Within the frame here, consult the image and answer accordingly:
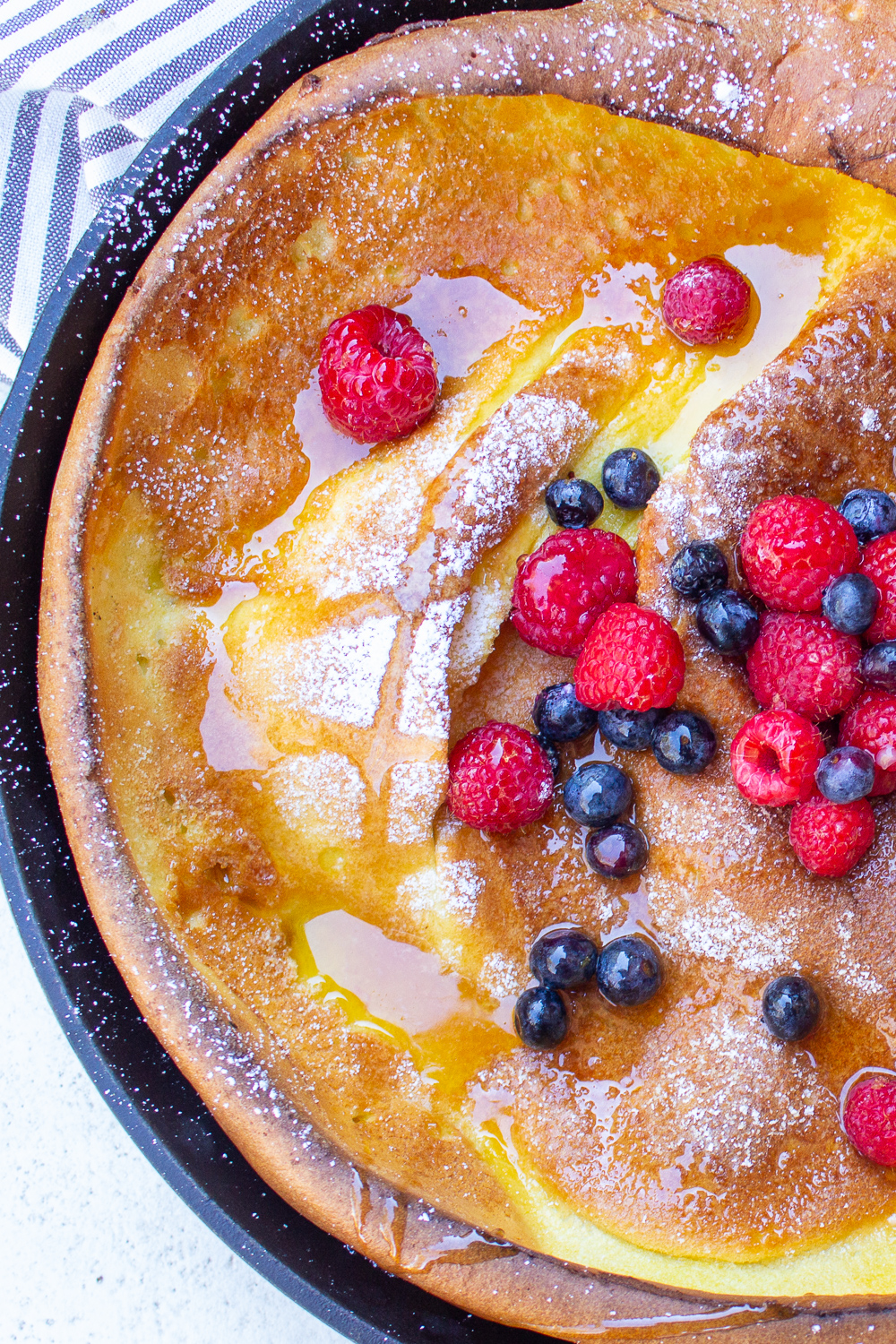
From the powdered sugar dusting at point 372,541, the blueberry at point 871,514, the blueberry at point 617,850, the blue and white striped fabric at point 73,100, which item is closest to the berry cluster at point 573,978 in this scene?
the blueberry at point 617,850

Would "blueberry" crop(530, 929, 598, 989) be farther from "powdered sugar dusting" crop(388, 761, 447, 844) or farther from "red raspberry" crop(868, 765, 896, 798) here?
"red raspberry" crop(868, 765, 896, 798)

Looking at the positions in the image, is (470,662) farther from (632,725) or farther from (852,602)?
(852,602)

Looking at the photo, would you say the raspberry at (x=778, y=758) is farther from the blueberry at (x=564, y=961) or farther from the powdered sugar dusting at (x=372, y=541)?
the powdered sugar dusting at (x=372, y=541)

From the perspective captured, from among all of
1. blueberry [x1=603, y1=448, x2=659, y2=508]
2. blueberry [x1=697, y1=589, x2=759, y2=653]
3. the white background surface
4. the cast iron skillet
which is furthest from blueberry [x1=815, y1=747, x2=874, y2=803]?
the white background surface

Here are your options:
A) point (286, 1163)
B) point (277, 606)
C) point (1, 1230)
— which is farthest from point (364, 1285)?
point (277, 606)

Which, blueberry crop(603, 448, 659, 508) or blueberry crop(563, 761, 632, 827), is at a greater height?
blueberry crop(603, 448, 659, 508)

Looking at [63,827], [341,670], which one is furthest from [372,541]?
[63,827]
